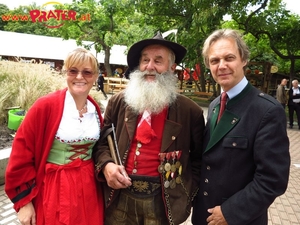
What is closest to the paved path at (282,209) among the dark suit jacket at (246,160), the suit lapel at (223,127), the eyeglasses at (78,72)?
the dark suit jacket at (246,160)

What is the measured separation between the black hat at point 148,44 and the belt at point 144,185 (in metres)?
0.93

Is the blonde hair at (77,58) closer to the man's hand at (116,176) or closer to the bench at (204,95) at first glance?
the man's hand at (116,176)

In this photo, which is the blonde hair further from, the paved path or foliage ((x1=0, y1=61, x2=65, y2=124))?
Result: foliage ((x1=0, y1=61, x2=65, y2=124))

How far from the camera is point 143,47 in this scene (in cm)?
191

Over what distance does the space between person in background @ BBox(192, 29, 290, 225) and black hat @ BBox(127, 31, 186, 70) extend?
28 cm

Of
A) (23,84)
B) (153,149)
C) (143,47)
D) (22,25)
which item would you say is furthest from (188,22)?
(22,25)

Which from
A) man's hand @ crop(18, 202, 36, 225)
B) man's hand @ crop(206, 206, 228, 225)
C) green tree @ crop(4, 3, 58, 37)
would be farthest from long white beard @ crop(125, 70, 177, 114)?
green tree @ crop(4, 3, 58, 37)

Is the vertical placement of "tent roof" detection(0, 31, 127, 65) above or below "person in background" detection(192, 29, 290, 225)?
above

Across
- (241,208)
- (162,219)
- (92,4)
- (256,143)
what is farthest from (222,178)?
(92,4)

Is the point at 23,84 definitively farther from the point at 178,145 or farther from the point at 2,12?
the point at 2,12

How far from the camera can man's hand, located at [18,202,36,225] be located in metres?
1.60

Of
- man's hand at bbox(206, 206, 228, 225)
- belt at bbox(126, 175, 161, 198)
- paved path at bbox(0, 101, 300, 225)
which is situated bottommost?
paved path at bbox(0, 101, 300, 225)

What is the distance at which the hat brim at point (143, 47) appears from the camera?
6.05 feet

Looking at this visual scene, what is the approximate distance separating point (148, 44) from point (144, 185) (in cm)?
104
